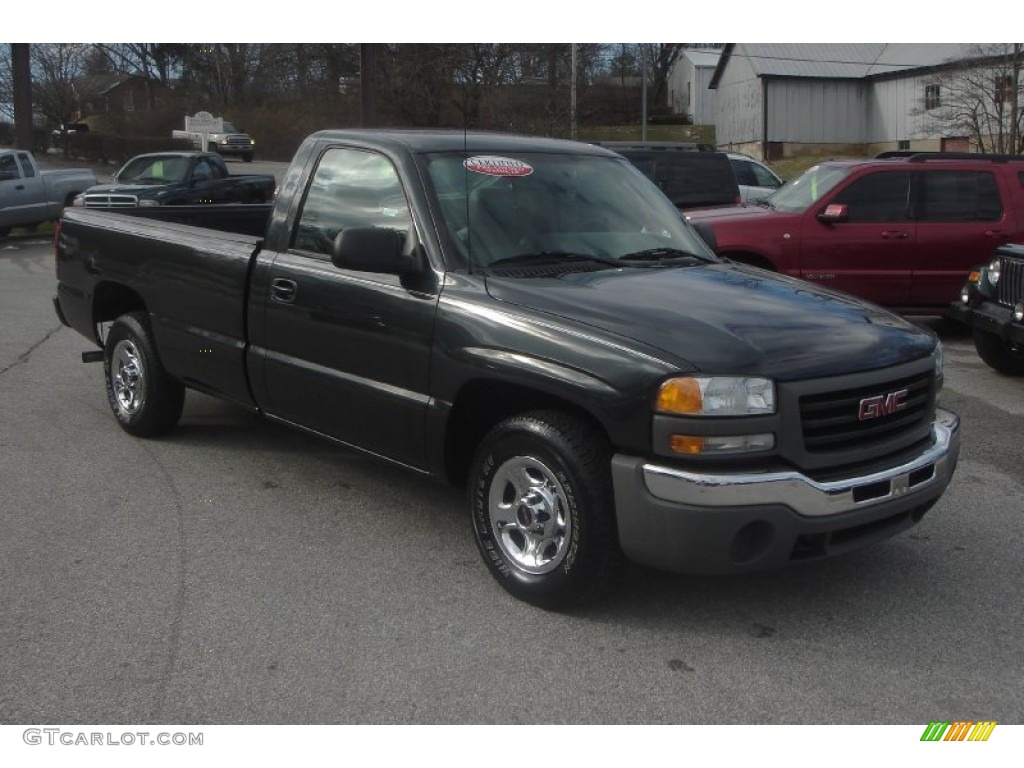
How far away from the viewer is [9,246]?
21859 millimetres

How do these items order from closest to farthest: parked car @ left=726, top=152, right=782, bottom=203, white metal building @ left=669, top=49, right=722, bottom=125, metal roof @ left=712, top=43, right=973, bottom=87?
parked car @ left=726, top=152, right=782, bottom=203 → metal roof @ left=712, top=43, right=973, bottom=87 → white metal building @ left=669, top=49, right=722, bottom=125

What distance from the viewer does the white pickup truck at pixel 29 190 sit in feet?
74.0

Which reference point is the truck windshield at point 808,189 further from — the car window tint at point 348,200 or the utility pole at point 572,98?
the utility pole at point 572,98

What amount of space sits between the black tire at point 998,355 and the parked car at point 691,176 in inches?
197

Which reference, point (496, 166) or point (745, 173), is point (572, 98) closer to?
point (745, 173)

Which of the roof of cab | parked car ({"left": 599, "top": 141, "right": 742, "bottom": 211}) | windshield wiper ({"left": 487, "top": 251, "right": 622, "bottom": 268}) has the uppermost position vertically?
parked car ({"left": 599, "top": 141, "right": 742, "bottom": 211})

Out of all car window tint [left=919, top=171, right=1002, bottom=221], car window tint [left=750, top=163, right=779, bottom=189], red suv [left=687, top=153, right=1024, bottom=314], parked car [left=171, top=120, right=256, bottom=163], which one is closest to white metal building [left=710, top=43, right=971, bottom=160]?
parked car [left=171, top=120, right=256, bottom=163]

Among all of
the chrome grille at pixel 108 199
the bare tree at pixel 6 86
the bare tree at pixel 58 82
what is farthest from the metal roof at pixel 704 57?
the chrome grille at pixel 108 199

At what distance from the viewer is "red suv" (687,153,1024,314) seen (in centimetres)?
1098

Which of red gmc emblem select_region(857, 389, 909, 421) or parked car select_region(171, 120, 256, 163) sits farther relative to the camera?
parked car select_region(171, 120, 256, 163)

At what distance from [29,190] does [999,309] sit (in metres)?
20.1

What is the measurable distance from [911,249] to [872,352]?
731cm

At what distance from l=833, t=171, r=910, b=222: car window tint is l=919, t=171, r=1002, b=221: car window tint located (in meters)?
0.21

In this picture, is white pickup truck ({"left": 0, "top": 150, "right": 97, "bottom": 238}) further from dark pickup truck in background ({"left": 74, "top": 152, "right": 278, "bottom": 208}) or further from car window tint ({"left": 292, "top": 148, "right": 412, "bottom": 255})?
car window tint ({"left": 292, "top": 148, "right": 412, "bottom": 255})
